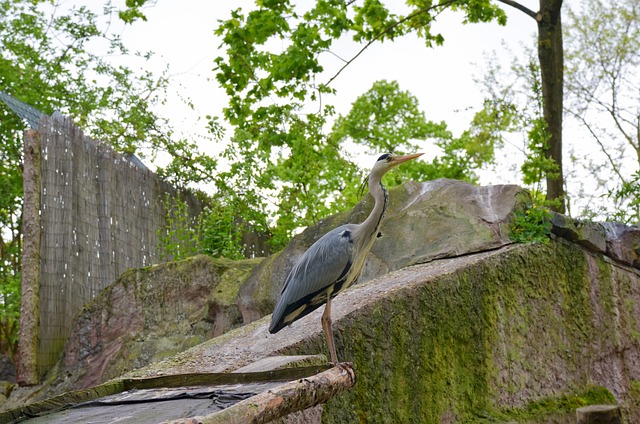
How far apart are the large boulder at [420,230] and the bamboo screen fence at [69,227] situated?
1.59 m

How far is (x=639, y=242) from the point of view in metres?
8.64

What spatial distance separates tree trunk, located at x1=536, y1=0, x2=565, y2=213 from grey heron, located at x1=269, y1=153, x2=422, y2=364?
5543mm

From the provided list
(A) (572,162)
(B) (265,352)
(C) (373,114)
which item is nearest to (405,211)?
(B) (265,352)

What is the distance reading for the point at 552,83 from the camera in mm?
10227

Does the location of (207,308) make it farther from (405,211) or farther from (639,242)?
(639,242)

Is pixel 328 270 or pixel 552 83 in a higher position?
pixel 552 83

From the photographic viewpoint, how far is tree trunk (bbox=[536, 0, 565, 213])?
10.2m

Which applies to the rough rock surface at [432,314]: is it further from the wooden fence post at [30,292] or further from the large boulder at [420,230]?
the wooden fence post at [30,292]

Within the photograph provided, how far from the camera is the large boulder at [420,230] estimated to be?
775 centimetres

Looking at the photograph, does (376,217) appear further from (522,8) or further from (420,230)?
(522,8)

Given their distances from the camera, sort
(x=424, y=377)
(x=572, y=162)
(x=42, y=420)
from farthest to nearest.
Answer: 1. (x=572, y=162)
2. (x=424, y=377)
3. (x=42, y=420)

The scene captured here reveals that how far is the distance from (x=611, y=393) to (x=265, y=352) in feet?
12.4

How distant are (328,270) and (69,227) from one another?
4.38 meters

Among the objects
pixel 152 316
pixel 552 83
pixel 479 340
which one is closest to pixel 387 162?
pixel 479 340
